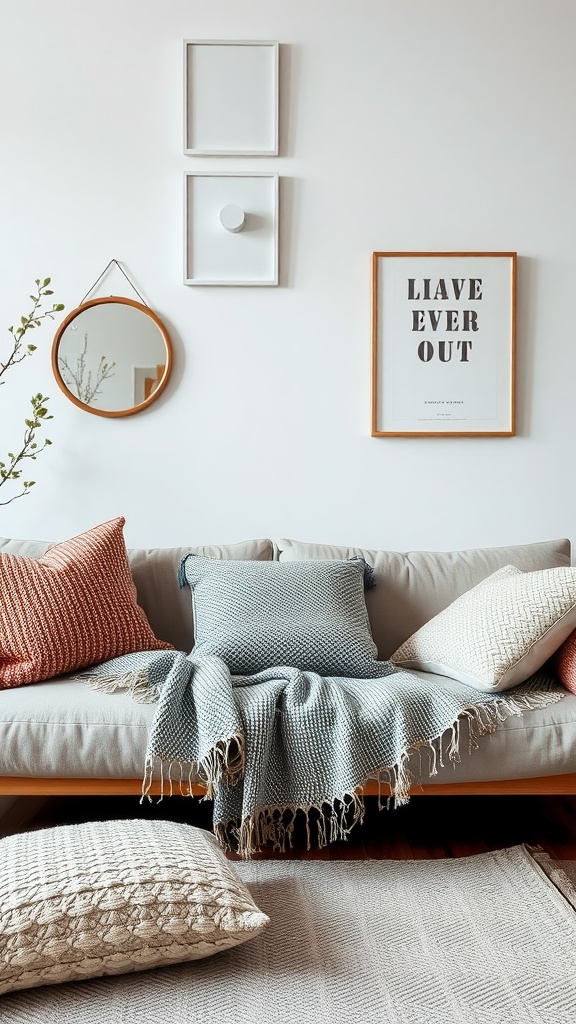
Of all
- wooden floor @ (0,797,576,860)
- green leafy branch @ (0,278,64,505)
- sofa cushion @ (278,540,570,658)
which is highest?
green leafy branch @ (0,278,64,505)

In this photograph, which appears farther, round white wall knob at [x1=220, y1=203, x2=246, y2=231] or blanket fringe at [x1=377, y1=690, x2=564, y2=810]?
round white wall knob at [x1=220, y1=203, x2=246, y2=231]

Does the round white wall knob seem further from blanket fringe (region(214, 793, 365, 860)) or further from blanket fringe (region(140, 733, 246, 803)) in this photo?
blanket fringe (region(214, 793, 365, 860))

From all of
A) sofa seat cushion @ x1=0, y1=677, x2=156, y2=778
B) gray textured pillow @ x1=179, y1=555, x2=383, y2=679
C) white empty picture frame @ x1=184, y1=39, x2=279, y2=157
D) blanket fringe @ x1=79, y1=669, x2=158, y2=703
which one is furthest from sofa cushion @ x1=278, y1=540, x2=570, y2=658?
white empty picture frame @ x1=184, y1=39, x2=279, y2=157

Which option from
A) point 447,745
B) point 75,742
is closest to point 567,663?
point 447,745

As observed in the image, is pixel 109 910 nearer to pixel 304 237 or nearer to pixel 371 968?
pixel 371 968

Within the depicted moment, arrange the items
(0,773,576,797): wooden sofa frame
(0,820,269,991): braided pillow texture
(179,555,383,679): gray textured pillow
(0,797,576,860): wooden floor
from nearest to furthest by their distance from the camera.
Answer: (0,820,269,991): braided pillow texture, (0,773,576,797): wooden sofa frame, (0,797,576,860): wooden floor, (179,555,383,679): gray textured pillow

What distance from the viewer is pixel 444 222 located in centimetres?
282

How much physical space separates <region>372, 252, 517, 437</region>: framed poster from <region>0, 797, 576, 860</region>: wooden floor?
4.02 ft

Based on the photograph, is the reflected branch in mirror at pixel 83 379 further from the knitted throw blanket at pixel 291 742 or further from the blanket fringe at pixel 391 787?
the blanket fringe at pixel 391 787

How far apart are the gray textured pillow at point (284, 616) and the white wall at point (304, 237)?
476 millimetres

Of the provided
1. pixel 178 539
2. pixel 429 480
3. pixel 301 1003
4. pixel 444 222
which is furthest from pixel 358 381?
pixel 301 1003

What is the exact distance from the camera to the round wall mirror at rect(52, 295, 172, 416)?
9.18ft

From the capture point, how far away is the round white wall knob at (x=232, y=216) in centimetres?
274

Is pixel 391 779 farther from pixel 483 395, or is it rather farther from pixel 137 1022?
pixel 483 395
